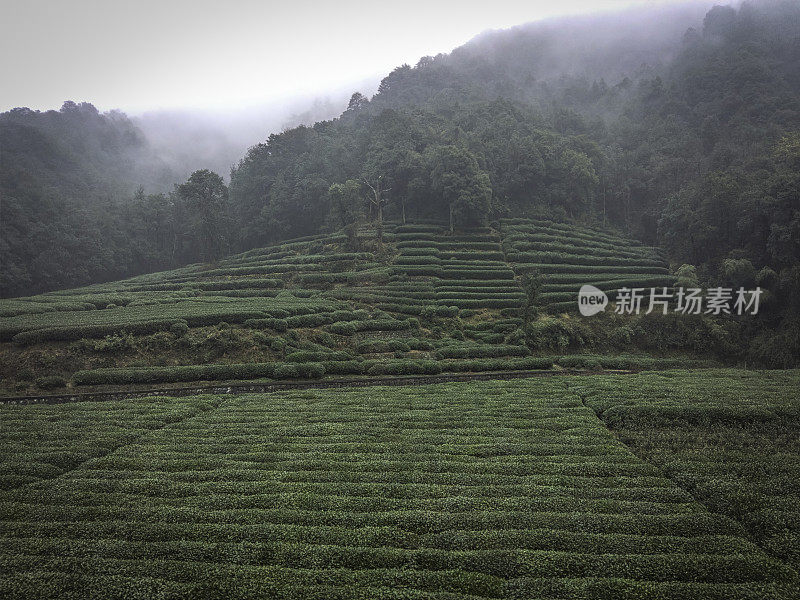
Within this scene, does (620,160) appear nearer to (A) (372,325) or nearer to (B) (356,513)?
(A) (372,325)

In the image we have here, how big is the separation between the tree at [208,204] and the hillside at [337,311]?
6.87 metres

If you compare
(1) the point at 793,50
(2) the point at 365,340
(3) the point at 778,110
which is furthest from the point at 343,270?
(1) the point at 793,50

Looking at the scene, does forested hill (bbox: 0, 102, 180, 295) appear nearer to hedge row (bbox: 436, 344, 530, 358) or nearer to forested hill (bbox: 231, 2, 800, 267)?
forested hill (bbox: 231, 2, 800, 267)

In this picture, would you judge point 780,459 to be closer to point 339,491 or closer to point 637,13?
point 339,491

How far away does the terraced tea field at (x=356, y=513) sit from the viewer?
30.3 ft

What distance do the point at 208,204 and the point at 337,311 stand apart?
3661 cm

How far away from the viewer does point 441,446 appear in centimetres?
1641

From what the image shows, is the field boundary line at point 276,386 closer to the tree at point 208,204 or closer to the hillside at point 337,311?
the hillside at point 337,311

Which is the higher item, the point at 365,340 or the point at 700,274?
the point at 700,274

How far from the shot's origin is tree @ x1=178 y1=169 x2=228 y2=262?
60250 millimetres

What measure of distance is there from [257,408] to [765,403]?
2461 cm

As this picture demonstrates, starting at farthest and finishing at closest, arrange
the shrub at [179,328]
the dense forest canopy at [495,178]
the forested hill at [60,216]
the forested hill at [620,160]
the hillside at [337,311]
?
the forested hill at [60,216] < the dense forest canopy at [495,178] < the forested hill at [620,160] < the shrub at [179,328] < the hillside at [337,311]

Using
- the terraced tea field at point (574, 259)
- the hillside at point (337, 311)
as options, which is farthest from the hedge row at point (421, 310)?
the terraced tea field at point (574, 259)

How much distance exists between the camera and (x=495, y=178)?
68.1m
